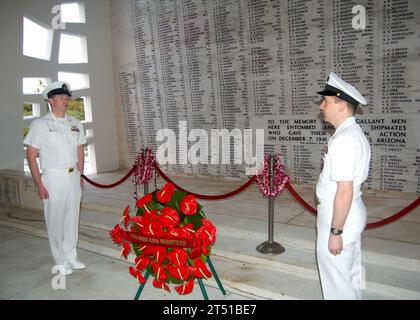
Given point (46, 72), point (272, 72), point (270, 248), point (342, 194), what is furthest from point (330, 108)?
point (46, 72)

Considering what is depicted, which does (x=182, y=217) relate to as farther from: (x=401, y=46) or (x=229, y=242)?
(x=401, y=46)

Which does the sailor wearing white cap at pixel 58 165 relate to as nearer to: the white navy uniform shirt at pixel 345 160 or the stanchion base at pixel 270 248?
the stanchion base at pixel 270 248

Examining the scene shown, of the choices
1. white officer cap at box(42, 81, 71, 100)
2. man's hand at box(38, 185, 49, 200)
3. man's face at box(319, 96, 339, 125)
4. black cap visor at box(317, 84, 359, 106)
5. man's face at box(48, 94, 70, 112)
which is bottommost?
man's hand at box(38, 185, 49, 200)

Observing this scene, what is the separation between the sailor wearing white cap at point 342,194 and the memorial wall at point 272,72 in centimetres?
318

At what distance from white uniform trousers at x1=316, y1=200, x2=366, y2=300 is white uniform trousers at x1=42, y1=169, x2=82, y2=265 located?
219 centimetres

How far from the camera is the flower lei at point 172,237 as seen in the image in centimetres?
212

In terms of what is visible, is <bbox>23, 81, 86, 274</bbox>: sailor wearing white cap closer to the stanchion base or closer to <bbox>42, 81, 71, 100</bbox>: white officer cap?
<bbox>42, 81, 71, 100</bbox>: white officer cap

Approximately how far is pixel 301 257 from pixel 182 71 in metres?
4.31

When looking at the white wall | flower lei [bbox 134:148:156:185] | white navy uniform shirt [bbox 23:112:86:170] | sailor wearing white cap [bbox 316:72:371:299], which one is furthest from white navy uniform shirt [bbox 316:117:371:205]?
the white wall

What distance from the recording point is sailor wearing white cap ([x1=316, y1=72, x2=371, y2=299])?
6.12ft

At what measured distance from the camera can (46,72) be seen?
6.64 m

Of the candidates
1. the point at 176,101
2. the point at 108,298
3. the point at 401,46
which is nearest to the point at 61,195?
the point at 108,298

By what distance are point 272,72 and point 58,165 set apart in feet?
12.1

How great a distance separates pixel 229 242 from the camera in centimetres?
375
